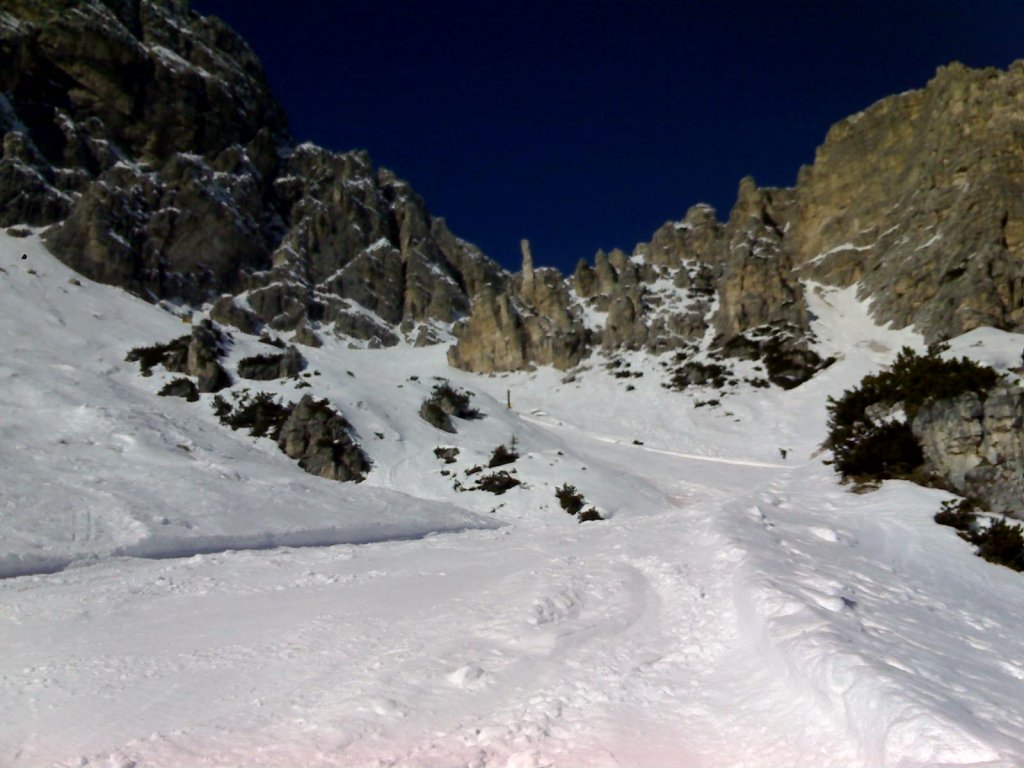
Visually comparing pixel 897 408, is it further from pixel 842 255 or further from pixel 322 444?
pixel 842 255

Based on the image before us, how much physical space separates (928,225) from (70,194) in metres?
96.6

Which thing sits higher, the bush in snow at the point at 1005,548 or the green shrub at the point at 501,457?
the bush in snow at the point at 1005,548

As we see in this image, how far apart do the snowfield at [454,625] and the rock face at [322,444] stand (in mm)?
5301

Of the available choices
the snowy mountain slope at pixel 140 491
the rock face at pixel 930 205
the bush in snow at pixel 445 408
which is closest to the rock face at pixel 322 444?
the snowy mountain slope at pixel 140 491

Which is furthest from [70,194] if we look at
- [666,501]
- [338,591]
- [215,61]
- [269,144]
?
[338,591]

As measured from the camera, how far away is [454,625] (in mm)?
6531

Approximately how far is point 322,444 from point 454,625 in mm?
19212

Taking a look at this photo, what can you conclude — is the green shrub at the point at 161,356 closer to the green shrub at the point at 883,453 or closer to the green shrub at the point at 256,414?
the green shrub at the point at 256,414

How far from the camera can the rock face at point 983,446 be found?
508 inches

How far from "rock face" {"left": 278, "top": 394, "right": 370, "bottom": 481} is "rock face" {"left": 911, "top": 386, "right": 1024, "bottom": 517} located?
18645mm

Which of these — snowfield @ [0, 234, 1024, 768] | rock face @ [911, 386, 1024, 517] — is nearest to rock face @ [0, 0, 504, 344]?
snowfield @ [0, 234, 1024, 768]

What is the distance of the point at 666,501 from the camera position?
79.0ft

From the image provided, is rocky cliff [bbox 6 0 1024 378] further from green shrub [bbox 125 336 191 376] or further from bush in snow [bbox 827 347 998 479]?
green shrub [bbox 125 336 191 376]

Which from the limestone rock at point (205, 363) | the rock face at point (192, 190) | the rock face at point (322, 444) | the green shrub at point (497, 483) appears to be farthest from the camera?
the rock face at point (192, 190)
